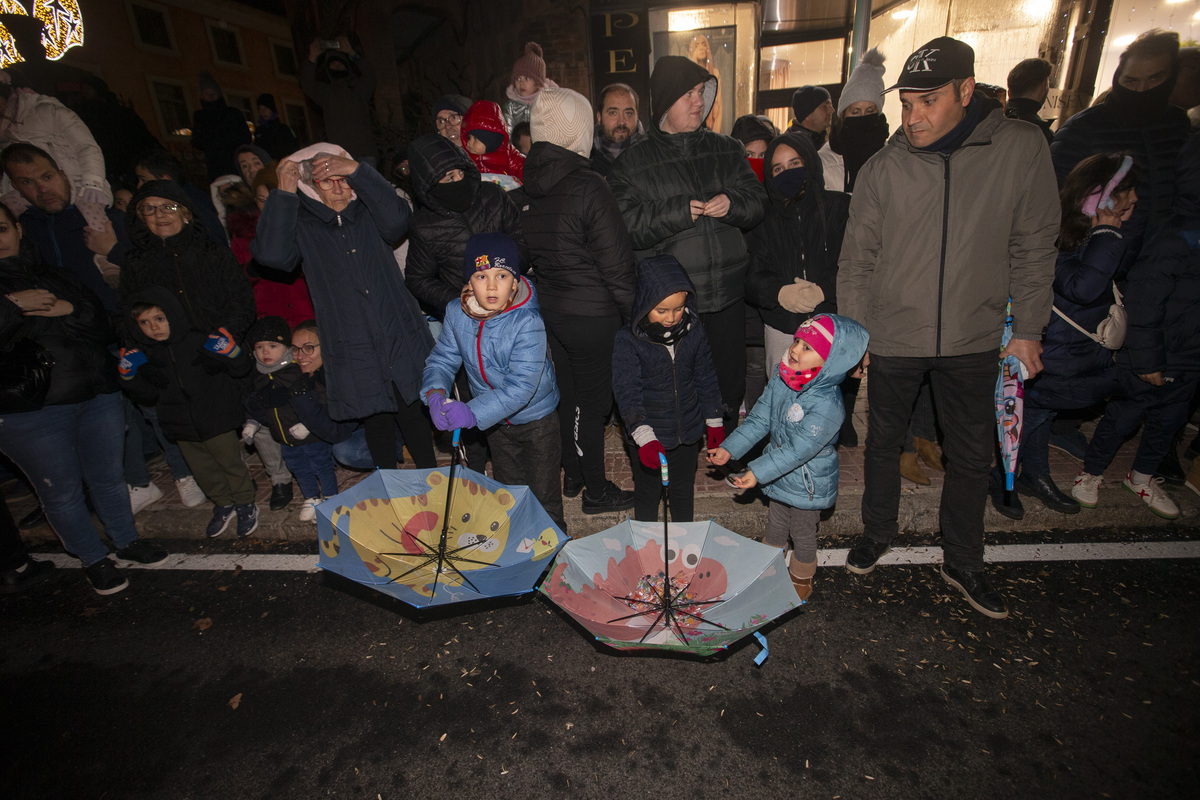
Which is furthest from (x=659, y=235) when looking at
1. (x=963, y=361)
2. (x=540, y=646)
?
(x=540, y=646)

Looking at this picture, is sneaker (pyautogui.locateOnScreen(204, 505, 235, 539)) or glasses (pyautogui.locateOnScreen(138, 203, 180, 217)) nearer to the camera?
glasses (pyautogui.locateOnScreen(138, 203, 180, 217))

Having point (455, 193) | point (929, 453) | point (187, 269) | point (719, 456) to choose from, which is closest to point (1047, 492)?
point (929, 453)

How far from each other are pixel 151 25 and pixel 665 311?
29.4 meters

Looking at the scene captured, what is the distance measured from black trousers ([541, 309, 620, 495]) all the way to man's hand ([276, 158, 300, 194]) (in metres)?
1.84

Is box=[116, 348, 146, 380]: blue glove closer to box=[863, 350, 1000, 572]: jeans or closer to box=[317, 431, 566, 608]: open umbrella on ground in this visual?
box=[317, 431, 566, 608]: open umbrella on ground

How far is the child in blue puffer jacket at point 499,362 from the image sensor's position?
3260 mm

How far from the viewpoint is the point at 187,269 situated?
4258mm

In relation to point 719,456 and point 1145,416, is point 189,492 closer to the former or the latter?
point 719,456

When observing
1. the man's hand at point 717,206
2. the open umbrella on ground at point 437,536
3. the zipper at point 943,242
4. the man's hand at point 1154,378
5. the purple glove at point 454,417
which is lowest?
the open umbrella on ground at point 437,536

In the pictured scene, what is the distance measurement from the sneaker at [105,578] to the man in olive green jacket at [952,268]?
5.33 metres

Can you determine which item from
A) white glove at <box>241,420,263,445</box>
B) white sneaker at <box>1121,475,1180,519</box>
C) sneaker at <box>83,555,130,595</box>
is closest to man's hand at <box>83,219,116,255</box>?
white glove at <box>241,420,263,445</box>

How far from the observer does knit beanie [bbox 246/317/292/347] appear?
4.48 metres

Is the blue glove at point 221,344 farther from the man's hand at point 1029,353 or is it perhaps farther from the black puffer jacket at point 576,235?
the man's hand at point 1029,353

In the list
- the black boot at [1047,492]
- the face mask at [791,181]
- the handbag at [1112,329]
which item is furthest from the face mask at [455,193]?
the black boot at [1047,492]
